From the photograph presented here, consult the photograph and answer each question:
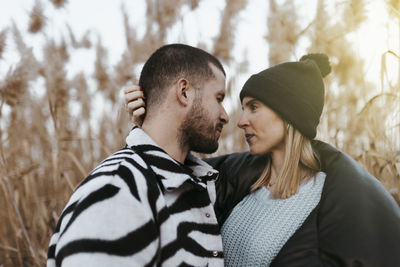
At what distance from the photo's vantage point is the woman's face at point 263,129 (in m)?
1.70

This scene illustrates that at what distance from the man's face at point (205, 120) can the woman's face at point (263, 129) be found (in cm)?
32

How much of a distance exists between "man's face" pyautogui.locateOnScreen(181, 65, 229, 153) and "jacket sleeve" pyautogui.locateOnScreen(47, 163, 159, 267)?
447mm

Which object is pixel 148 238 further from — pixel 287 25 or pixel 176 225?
pixel 287 25

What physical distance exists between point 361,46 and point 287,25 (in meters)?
0.55

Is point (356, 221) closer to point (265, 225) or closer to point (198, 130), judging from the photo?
point (265, 225)

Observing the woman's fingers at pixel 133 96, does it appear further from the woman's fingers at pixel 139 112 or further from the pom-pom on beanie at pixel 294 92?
the pom-pom on beanie at pixel 294 92

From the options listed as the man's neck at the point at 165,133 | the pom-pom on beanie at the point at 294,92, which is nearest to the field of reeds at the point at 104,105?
the pom-pom on beanie at the point at 294,92

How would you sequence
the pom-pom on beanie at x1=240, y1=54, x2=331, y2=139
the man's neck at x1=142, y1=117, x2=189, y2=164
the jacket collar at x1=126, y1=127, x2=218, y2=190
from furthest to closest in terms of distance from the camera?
the pom-pom on beanie at x1=240, y1=54, x2=331, y2=139 → the man's neck at x1=142, y1=117, x2=189, y2=164 → the jacket collar at x1=126, y1=127, x2=218, y2=190

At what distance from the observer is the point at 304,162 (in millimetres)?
1639

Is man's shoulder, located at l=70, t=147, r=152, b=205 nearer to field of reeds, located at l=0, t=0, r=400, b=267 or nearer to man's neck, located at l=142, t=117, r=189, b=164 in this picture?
man's neck, located at l=142, t=117, r=189, b=164

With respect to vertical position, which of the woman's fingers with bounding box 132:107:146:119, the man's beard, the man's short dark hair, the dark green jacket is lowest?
the dark green jacket

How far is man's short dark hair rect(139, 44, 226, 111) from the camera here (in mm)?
1370

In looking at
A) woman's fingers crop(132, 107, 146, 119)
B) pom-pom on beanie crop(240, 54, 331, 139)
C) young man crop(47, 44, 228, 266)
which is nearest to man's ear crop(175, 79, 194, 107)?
young man crop(47, 44, 228, 266)

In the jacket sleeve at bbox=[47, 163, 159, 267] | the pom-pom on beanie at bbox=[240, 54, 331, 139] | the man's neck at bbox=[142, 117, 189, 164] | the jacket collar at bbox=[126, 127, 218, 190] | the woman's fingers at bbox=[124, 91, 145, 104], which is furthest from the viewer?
the pom-pom on beanie at bbox=[240, 54, 331, 139]
